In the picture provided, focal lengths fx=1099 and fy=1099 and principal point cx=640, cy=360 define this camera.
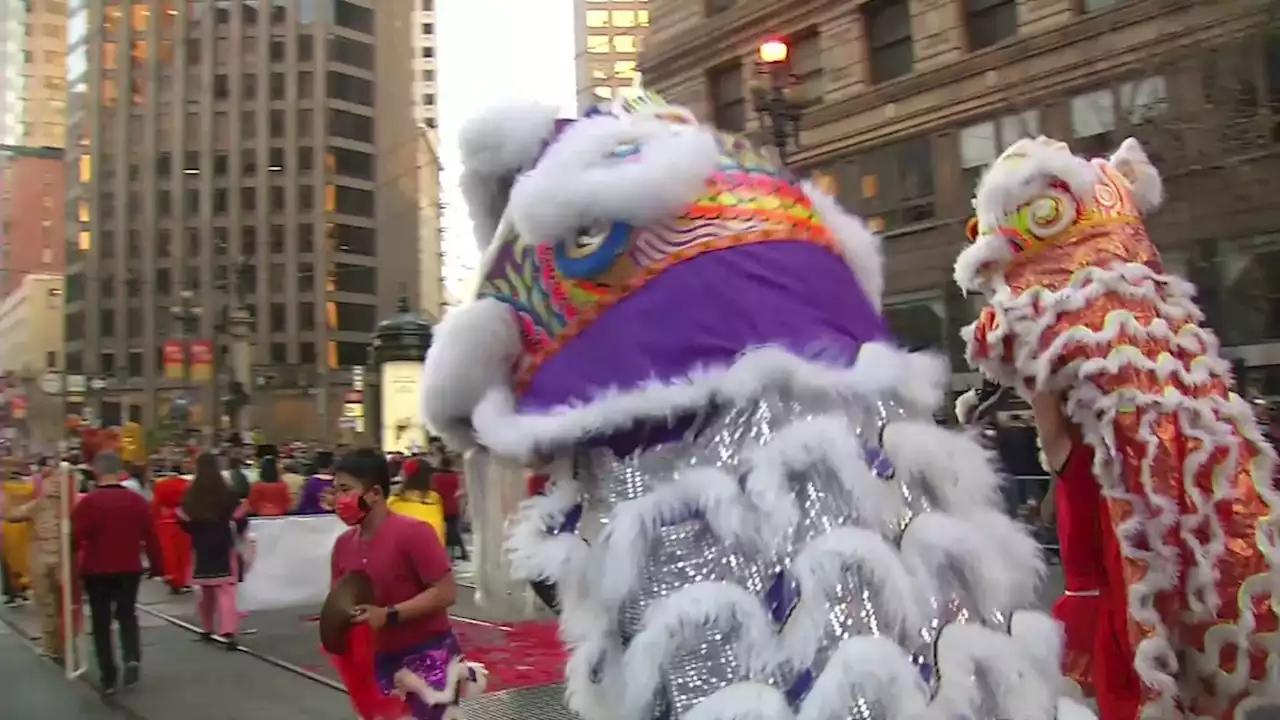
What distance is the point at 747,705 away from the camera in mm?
1205

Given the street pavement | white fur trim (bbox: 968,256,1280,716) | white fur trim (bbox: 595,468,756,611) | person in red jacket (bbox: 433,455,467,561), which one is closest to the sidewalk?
the street pavement

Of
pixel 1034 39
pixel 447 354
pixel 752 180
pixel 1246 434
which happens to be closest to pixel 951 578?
pixel 752 180

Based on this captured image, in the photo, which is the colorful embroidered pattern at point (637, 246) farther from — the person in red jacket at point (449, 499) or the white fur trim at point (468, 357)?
the person in red jacket at point (449, 499)

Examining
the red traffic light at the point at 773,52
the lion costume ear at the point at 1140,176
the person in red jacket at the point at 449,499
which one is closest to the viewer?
the lion costume ear at the point at 1140,176

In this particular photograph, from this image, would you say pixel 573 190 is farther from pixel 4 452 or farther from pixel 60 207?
pixel 4 452

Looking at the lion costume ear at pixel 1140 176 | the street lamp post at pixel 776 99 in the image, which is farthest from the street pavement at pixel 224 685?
the street lamp post at pixel 776 99

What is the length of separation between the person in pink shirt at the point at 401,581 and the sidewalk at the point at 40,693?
12.3 ft

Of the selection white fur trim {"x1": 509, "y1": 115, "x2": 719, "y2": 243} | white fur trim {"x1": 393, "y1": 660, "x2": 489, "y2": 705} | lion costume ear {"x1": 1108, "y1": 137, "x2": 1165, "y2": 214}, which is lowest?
white fur trim {"x1": 393, "y1": 660, "x2": 489, "y2": 705}

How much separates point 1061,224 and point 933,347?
1779mm

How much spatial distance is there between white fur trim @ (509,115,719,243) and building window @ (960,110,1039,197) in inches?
569

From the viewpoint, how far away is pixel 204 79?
52719mm

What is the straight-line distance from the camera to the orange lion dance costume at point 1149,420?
272 cm

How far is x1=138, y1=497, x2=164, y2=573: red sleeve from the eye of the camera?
757 centimetres

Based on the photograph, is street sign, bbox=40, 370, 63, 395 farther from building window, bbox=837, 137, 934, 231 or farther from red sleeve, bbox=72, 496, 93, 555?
building window, bbox=837, 137, 934, 231
